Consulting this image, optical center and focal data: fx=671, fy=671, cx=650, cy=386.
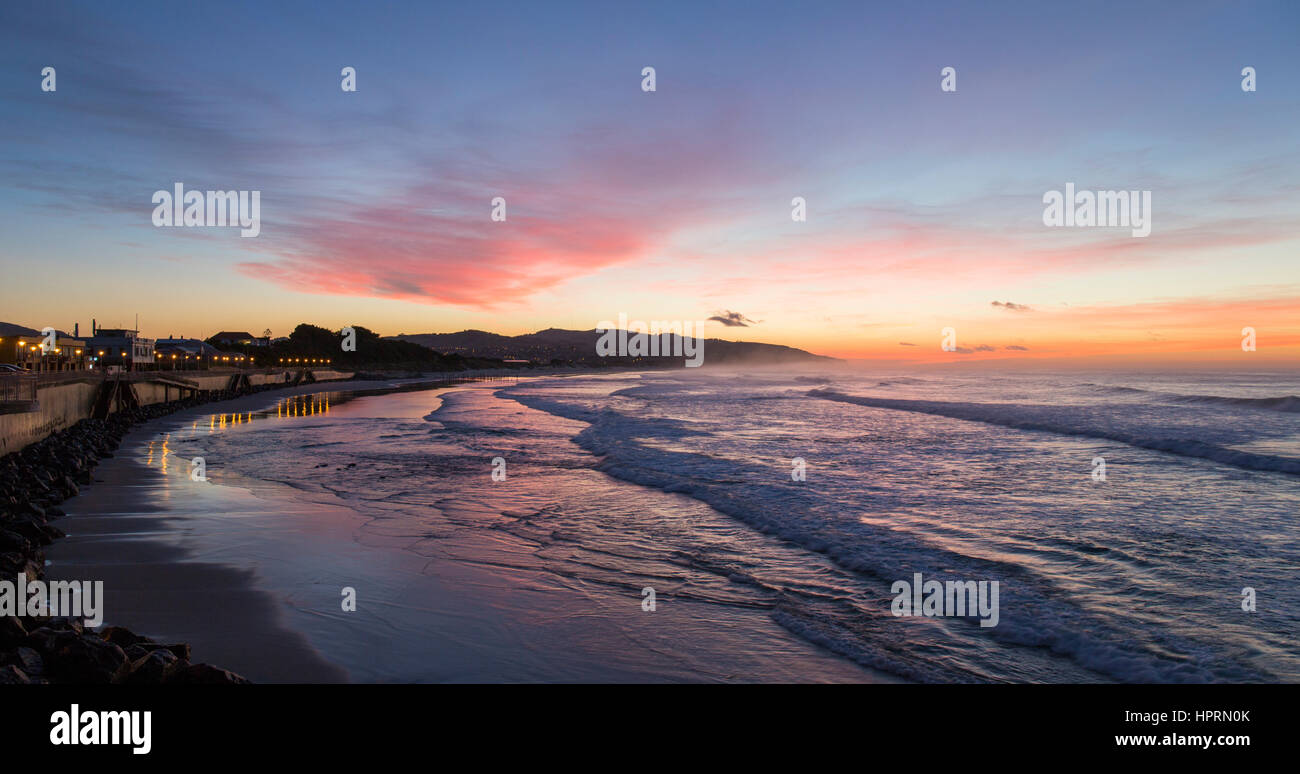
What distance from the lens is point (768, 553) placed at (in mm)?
9234

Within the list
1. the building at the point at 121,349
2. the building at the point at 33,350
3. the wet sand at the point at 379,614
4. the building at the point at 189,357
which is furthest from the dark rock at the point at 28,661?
the building at the point at 189,357

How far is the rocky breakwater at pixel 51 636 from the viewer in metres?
4.47

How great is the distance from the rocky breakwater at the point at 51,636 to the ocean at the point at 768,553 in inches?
38.1

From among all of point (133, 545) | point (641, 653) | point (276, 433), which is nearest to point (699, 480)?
point (641, 653)

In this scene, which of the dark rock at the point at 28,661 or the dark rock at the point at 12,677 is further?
the dark rock at the point at 28,661

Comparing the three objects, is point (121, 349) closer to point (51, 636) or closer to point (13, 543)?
point (13, 543)

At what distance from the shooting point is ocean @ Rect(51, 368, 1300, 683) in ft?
19.0

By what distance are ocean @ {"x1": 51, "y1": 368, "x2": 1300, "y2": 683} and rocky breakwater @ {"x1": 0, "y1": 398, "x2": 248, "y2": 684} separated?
0.97 meters

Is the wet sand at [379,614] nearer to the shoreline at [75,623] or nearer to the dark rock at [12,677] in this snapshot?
the shoreline at [75,623]

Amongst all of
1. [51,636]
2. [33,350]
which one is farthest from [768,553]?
[33,350]
